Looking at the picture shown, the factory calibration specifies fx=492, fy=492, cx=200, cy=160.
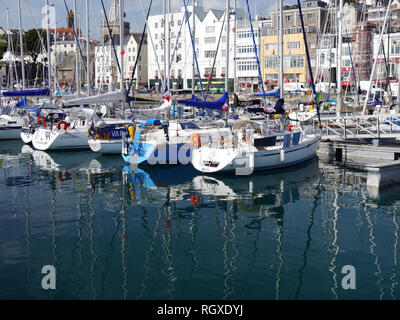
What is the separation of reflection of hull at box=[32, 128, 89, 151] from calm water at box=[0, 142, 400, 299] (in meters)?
8.77

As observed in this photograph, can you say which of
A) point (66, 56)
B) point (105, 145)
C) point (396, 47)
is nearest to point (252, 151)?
point (105, 145)

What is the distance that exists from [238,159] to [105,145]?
417 inches

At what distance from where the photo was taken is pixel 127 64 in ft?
342

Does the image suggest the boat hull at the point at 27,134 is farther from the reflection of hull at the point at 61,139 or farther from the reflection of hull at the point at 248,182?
the reflection of hull at the point at 248,182

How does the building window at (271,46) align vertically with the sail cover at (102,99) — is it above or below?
above

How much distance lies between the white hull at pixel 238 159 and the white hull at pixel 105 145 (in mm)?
8512

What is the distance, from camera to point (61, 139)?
111 ft

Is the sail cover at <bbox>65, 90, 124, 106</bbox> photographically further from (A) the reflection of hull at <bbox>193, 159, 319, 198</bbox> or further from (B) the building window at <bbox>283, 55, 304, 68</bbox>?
(B) the building window at <bbox>283, 55, 304, 68</bbox>

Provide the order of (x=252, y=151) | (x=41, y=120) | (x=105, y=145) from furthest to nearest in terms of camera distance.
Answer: (x=41, y=120), (x=105, y=145), (x=252, y=151)

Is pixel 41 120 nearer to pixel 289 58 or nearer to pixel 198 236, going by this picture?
pixel 198 236

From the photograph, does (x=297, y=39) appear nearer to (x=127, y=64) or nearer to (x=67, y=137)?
(x=127, y=64)

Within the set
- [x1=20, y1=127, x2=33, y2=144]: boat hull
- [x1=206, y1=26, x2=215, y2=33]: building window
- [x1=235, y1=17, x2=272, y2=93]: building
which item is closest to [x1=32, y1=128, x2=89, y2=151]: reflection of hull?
[x1=20, y1=127, x2=33, y2=144]: boat hull

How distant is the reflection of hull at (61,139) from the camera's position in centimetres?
3388

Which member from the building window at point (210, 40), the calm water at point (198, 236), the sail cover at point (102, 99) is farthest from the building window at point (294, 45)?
the calm water at point (198, 236)
